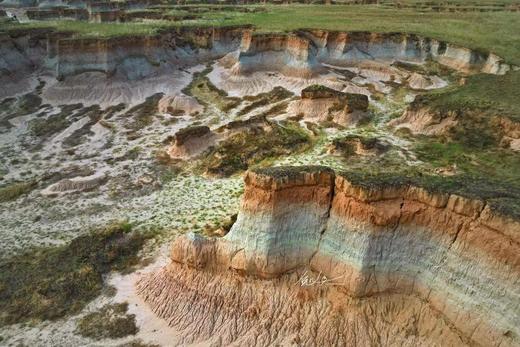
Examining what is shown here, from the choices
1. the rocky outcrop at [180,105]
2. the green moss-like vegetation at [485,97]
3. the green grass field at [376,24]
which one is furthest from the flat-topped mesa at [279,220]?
the green grass field at [376,24]

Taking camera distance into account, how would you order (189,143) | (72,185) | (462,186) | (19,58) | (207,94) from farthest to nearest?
(19,58) < (207,94) < (189,143) < (72,185) < (462,186)

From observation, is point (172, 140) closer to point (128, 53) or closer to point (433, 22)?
point (128, 53)

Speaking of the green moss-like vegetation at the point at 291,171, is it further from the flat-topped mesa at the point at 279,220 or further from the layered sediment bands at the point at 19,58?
the layered sediment bands at the point at 19,58

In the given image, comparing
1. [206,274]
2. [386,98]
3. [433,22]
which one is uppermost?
[433,22]

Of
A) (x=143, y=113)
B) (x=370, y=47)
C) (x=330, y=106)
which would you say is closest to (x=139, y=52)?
(x=143, y=113)

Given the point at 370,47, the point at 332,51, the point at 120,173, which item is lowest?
the point at 120,173

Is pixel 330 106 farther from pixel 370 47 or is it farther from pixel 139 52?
pixel 139 52

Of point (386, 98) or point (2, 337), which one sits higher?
point (386, 98)

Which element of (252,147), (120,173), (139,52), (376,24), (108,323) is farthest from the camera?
(376,24)

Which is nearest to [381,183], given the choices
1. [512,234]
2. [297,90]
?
[512,234]
